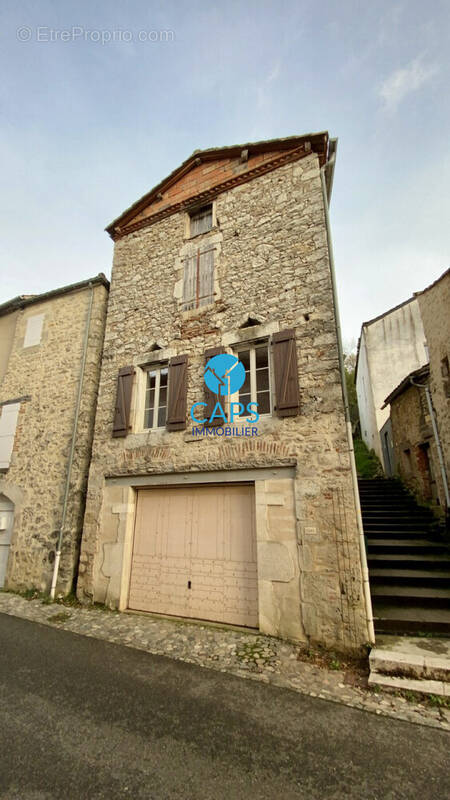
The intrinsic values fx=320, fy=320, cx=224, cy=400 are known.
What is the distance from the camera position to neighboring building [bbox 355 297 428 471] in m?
13.5

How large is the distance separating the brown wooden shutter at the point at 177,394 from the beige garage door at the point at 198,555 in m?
1.21

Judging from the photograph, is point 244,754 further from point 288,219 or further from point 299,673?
point 288,219

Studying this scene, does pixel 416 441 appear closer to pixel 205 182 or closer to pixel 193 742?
pixel 193 742

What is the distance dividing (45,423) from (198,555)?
495cm

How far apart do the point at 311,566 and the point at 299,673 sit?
1.19 meters

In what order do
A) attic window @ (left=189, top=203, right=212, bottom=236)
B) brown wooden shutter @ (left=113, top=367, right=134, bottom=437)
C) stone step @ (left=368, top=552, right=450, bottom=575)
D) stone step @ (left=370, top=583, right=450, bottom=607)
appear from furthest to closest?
attic window @ (left=189, top=203, right=212, bottom=236)
brown wooden shutter @ (left=113, top=367, right=134, bottom=437)
stone step @ (left=368, top=552, right=450, bottom=575)
stone step @ (left=370, top=583, right=450, bottom=607)

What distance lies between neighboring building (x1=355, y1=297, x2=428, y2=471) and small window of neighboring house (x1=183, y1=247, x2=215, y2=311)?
988 centimetres

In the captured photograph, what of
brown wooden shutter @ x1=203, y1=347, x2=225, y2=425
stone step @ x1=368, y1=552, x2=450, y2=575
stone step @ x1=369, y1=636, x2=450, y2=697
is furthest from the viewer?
brown wooden shutter @ x1=203, y1=347, x2=225, y2=425

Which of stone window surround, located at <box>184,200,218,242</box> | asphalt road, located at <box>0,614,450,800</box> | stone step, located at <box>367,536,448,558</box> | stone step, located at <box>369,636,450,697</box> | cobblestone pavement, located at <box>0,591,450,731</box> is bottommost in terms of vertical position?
asphalt road, located at <box>0,614,450,800</box>

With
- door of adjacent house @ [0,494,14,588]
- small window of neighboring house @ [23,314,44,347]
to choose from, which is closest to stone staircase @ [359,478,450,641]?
door of adjacent house @ [0,494,14,588]

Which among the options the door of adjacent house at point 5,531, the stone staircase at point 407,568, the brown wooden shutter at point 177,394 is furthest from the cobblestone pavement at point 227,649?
the brown wooden shutter at point 177,394

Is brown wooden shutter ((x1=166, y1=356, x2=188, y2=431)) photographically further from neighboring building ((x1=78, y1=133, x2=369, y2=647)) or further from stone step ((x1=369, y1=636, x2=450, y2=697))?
stone step ((x1=369, y1=636, x2=450, y2=697))

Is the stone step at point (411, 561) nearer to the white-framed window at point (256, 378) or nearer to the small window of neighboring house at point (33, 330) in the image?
the white-framed window at point (256, 378)

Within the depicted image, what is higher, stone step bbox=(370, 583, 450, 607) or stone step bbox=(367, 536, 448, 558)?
stone step bbox=(367, 536, 448, 558)
